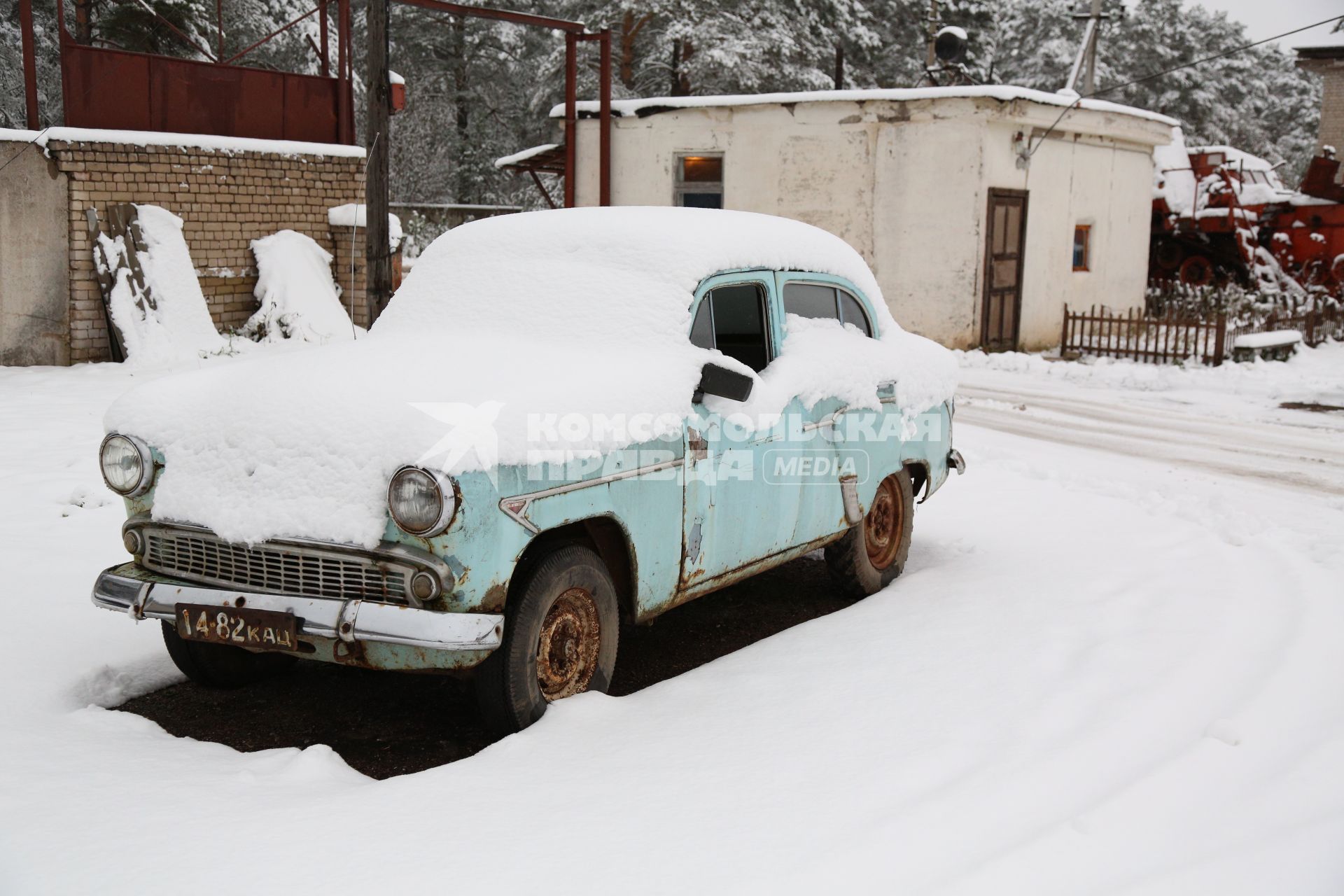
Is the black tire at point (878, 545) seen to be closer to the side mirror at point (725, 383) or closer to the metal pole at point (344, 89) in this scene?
the side mirror at point (725, 383)

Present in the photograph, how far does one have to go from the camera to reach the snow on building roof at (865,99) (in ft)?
58.0

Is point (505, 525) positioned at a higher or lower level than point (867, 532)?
higher

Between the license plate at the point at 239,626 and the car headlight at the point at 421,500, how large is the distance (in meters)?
0.51

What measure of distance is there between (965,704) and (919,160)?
15.3m

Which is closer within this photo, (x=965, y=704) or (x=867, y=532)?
(x=965, y=704)

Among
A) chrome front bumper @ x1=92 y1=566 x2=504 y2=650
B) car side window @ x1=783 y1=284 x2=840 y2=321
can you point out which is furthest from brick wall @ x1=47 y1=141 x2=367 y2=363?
chrome front bumper @ x1=92 y1=566 x2=504 y2=650

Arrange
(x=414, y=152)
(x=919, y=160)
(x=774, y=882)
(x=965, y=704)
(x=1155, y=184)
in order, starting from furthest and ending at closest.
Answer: (x=414, y=152) → (x=1155, y=184) → (x=919, y=160) → (x=965, y=704) → (x=774, y=882)

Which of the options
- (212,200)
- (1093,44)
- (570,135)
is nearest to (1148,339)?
(570,135)

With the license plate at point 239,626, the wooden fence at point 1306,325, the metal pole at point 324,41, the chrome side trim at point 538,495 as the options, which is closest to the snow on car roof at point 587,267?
the chrome side trim at point 538,495

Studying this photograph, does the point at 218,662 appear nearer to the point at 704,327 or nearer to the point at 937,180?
the point at 704,327

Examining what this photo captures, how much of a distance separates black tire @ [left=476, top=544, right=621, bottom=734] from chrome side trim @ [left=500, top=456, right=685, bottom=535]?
0.22 m

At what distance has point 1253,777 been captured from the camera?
3768mm

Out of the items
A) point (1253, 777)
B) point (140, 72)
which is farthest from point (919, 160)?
point (1253, 777)

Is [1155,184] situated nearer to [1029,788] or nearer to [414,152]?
[414,152]
